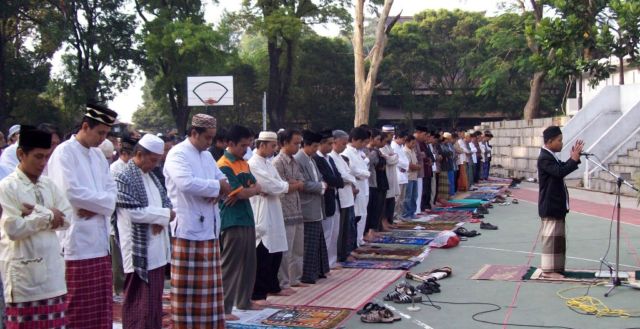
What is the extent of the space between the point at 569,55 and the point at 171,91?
24.2m

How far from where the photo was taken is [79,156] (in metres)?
4.78

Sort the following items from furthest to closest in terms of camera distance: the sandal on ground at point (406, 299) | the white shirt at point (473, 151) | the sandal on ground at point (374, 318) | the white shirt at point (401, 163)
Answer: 1. the white shirt at point (473, 151)
2. the white shirt at point (401, 163)
3. the sandal on ground at point (406, 299)
4. the sandal on ground at point (374, 318)

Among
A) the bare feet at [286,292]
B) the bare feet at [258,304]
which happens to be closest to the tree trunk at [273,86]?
the bare feet at [286,292]

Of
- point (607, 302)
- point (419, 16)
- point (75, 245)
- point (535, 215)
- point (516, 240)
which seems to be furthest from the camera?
point (419, 16)

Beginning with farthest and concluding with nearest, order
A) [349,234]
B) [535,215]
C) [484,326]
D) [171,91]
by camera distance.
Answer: [171,91]
[535,215]
[349,234]
[484,326]

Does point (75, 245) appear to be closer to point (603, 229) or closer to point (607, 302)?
point (607, 302)

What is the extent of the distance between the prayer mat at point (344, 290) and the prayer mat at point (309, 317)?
9.2 inches

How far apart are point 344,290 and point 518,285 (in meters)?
1.95

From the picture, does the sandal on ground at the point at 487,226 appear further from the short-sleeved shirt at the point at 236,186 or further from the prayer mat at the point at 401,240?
the short-sleeved shirt at the point at 236,186

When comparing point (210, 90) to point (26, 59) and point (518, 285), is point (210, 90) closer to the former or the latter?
point (26, 59)

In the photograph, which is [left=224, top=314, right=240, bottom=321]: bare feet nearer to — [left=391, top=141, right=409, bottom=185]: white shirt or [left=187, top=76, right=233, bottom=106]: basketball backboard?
[left=391, top=141, right=409, bottom=185]: white shirt

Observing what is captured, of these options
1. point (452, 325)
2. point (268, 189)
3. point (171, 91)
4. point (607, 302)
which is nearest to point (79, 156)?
point (268, 189)

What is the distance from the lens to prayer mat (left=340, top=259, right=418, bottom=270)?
9.24 metres

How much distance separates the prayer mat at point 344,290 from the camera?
24.1 feet
